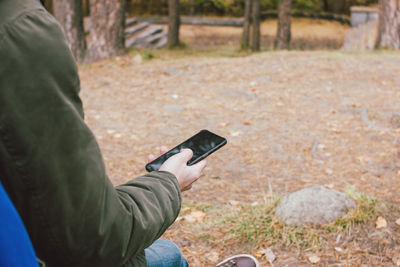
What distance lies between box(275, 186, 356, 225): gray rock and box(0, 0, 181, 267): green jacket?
199cm

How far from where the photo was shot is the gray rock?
2906 millimetres

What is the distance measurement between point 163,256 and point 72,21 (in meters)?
8.51

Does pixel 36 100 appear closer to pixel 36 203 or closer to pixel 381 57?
pixel 36 203

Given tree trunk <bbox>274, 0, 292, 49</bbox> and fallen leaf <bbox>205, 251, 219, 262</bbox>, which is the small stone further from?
tree trunk <bbox>274, 0, 292, 49</bbox>

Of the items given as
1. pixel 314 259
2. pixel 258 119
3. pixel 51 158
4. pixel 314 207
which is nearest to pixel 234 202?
pixel 314 207

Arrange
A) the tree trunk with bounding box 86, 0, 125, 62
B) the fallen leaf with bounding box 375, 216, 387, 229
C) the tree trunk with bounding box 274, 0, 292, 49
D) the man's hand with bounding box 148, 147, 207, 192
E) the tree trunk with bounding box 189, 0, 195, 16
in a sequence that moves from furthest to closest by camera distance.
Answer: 1. the tree trunk with bounding box 189, 0, 195, 16
2. the tree trunk with bounding box 274, 0, 292, 49
3. the tree trunk with bounding box 86, 0, 125, 62
4. the fallen leaf with bounding box 375, 216, 387, 229
5. the man's hand with bounding box 148, 147, 207, 192

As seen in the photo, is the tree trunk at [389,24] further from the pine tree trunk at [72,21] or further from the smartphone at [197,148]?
the smartphone at [197,148]

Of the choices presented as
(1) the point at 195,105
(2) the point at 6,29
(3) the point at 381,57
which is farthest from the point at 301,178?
(3) the point at 381,57

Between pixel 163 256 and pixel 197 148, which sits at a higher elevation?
pixel 197 148

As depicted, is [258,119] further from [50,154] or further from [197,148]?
[50,154]

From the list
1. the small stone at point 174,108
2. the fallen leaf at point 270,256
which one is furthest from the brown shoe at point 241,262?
the small stone at point 174,108

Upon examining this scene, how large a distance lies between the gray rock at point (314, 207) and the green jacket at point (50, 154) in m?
1.99

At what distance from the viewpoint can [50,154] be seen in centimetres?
96

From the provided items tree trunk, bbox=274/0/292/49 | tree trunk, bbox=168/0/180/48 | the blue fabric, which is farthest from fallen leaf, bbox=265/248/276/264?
tree trunk, bbox=168/0/180/48
